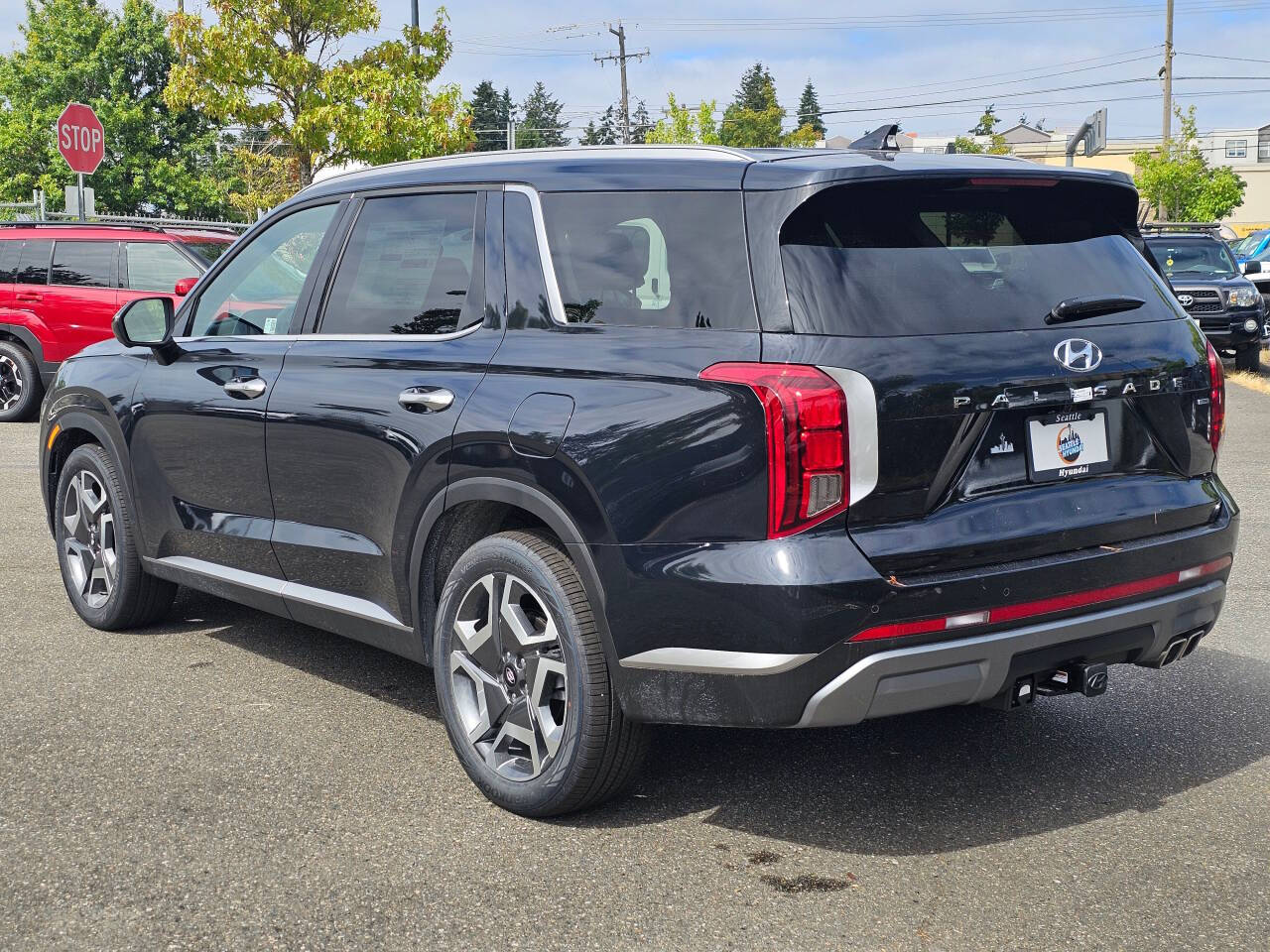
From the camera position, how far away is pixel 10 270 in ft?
47.1

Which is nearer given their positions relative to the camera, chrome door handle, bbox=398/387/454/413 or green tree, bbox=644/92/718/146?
chrome door handle, bbox=398/387/454/413

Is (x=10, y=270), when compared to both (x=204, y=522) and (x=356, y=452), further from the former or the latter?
(x=356, y=452)

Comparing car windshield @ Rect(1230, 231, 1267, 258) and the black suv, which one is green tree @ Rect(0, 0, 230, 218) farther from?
the black suv

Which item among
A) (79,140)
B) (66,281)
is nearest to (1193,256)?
(66,281)

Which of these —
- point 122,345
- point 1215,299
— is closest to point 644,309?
point 122,345

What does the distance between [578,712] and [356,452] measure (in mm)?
1248

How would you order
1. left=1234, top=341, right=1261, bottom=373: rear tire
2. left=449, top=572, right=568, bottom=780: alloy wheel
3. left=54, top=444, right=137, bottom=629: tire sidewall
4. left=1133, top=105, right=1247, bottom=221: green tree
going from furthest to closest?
left=1133, top=105, right=1247, bottom=221: green tree
left=1234, top=341, right=1261, bottom=373: rear tire
left=54, top=444, right=137, bottom=629: tire sidewall
left=449, top=572, right=568, bottom=780: alloy wheel

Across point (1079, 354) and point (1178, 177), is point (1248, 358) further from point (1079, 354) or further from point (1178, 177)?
point (1178, 177)

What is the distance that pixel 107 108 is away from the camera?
144 ft

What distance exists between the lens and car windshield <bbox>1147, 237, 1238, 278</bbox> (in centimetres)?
1975

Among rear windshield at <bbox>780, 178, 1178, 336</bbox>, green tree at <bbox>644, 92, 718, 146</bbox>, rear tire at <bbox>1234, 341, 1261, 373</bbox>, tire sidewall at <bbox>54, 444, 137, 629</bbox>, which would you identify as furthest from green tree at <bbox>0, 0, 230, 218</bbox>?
rear windshield at <bbox>780, 178, 1178, 336</bbox>

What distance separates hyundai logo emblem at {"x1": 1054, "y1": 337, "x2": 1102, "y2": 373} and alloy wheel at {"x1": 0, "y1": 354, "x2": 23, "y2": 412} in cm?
1297

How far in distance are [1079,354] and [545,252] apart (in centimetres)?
Answer: 151

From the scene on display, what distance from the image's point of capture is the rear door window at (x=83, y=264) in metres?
13.9
